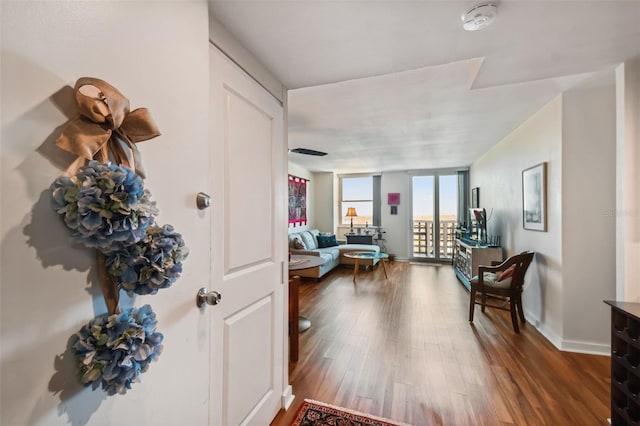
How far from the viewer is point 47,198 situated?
0.57m

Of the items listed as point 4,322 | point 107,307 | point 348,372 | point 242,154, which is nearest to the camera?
point 4,322

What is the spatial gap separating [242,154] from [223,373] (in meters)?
1.07

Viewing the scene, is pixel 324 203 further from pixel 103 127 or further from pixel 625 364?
pixel 103 127

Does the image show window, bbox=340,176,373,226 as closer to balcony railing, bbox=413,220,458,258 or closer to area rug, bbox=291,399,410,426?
balcony railing, bbox=413,220,458,258

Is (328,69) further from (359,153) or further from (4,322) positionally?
(359,153)

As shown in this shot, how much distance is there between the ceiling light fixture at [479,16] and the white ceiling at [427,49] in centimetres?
4

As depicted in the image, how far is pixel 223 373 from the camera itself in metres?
1.25

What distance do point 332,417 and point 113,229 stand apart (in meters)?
1.79

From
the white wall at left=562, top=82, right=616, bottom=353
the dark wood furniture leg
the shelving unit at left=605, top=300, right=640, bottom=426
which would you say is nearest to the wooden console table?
the white wall at left=562, top=82, right=616, bottom=353

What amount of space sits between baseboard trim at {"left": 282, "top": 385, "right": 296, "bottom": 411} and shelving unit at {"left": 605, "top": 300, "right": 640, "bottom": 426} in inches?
74.9

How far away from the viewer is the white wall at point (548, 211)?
8.54 feet

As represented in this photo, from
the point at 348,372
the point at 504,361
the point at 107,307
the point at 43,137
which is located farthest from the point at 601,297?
the point at 43,137

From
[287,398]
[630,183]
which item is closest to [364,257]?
[287,398]

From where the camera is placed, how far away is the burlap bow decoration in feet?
1.94
